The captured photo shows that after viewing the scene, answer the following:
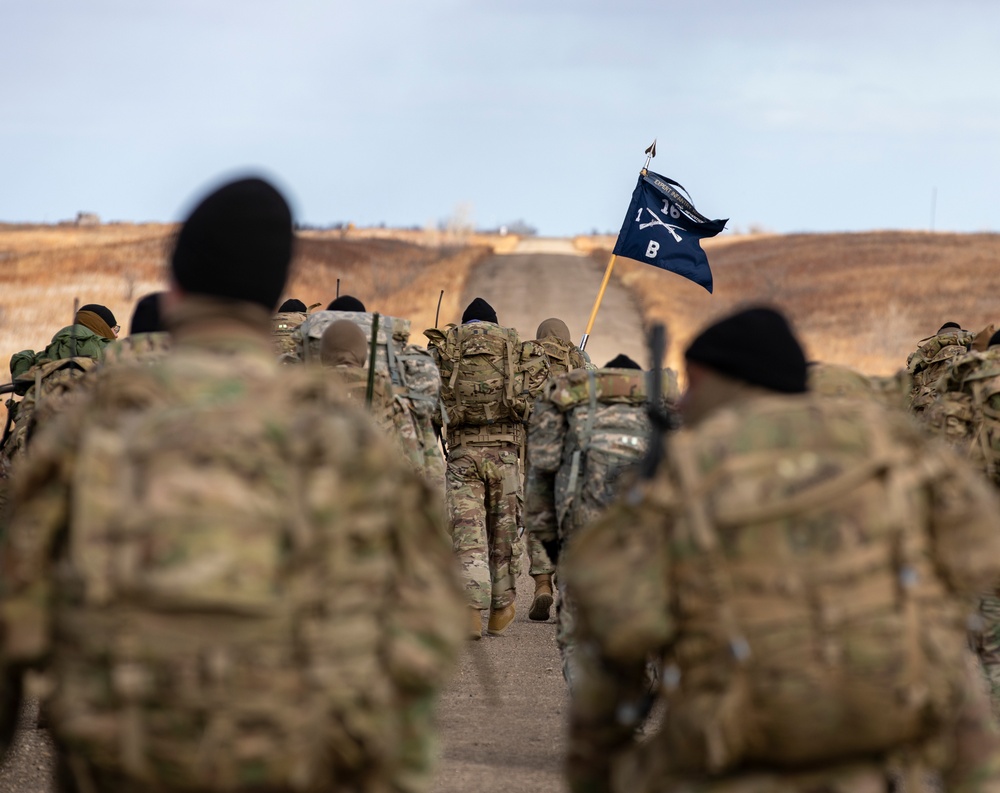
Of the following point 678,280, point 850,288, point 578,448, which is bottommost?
point 578,448

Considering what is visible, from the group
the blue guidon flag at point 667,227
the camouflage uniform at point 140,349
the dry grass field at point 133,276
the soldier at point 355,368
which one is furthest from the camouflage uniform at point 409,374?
the dry grass field at point 133,276

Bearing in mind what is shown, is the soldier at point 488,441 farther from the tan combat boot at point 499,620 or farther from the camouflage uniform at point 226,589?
the camouflage uniform at point 226,589

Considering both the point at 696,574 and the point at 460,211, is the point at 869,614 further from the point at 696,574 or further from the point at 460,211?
the point at 460,211

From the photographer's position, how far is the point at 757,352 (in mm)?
3383

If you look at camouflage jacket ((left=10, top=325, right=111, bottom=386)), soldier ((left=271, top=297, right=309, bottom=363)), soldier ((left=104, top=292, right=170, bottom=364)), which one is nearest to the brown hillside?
soldier ((left=271, top=297, right=309, bottom=363))

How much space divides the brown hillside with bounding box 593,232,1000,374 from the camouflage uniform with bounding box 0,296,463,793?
1357 inches

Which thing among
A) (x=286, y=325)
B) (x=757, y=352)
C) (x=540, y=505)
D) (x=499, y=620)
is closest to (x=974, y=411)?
(x=540, y=505)

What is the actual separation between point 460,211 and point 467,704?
265ft

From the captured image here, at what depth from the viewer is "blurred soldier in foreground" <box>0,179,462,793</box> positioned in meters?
2.72

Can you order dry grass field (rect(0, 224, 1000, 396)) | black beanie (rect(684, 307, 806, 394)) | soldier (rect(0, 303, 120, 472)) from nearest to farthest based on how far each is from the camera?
1. black beanie (rect(684, 307, 806, 394))
2. soldier (rect(0, 303, 120, 472))
3. dry grass field (rect(0, 224, 1000, 396))

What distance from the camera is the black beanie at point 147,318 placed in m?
7.05

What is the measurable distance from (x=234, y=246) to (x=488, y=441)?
26.9ft

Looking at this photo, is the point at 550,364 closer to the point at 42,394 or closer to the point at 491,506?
the point at 491,506

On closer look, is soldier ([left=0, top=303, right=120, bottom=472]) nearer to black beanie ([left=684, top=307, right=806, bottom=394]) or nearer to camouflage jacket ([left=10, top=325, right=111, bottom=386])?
camouflage jacket ([left=10, top=325, right=111, bottom=386])
